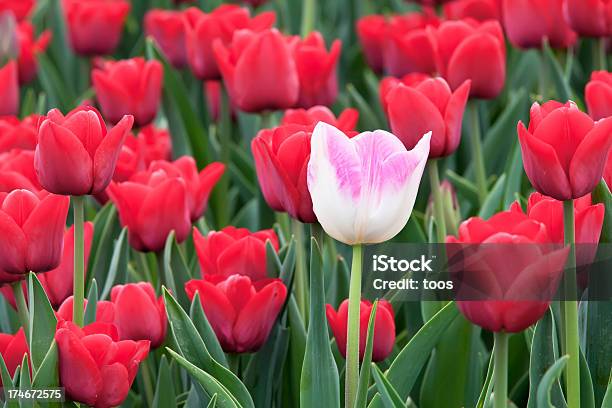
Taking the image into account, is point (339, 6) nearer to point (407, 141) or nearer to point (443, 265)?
point (407, 141)

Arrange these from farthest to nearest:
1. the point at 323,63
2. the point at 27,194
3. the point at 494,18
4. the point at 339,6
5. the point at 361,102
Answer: the point at 339,6 → the point at 494,18 → the point at 361,102 → the point at 323,63 → the point at 27,194

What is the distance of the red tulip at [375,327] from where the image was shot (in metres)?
1.21

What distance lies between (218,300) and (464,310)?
30 centimetres

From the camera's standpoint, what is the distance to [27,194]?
1.21 meters

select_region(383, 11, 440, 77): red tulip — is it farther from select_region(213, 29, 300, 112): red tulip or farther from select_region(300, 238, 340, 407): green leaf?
select_region(300, 238, 340, 407): green leaf

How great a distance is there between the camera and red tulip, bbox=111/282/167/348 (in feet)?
4.03

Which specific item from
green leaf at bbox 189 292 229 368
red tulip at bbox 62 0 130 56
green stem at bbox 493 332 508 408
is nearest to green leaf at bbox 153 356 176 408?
green leaf at bbox 189 292 229 368

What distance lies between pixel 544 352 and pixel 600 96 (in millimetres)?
381

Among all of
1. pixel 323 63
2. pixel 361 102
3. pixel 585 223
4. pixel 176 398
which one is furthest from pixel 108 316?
pixel 361 102

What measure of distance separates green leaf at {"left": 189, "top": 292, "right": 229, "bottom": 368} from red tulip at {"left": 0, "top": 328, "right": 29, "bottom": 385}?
0.19 m

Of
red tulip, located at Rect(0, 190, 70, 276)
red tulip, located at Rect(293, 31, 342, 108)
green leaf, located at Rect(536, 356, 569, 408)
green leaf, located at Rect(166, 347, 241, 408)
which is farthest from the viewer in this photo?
red tulip, located at Rect(293, 31, 342, 108)

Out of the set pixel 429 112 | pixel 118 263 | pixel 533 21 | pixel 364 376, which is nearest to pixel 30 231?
pixel 118 263

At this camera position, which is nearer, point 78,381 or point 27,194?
point 78,381

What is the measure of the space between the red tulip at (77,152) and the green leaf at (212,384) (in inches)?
8.0
